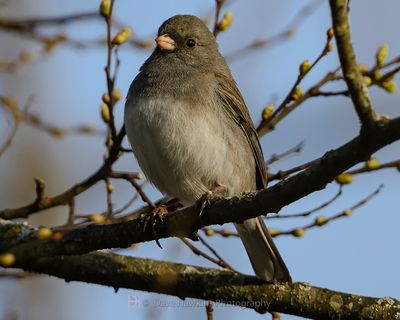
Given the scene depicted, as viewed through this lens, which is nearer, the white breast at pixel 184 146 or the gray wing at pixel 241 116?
the white breast at pixel 184 146

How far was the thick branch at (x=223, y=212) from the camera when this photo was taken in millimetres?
2445

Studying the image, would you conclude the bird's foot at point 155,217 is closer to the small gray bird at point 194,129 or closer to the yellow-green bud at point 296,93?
the small gray bird at point 194,129

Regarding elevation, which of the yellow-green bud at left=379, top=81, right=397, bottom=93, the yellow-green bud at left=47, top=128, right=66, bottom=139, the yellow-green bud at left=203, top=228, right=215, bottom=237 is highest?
the yellow-green bud at left=47, top=128, right=66, bottom=139

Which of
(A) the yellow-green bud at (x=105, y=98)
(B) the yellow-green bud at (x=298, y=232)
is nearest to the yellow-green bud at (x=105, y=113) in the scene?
(A) the yellow-green bud at (x=105, y=98)

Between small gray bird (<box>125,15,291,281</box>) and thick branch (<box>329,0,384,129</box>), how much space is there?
1.52m

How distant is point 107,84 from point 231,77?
137cm

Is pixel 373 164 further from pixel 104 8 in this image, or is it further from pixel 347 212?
pixel 104 8

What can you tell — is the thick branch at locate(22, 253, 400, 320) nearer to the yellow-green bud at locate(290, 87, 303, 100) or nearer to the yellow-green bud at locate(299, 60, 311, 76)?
the yellow-green bud at locate(290, 87, 303, 100)

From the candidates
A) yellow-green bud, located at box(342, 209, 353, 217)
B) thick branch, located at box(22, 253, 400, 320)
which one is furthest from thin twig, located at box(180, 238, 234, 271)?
yellow-green bud, located at box(342, 209, 353, 217)

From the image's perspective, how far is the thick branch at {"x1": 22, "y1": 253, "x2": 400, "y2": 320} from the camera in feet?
11.4

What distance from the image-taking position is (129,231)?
11.0 ft

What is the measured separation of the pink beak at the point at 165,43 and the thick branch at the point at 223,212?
1.32m

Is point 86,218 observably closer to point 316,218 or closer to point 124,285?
point 124,285

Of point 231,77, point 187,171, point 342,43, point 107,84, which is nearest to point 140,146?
point 187,171
